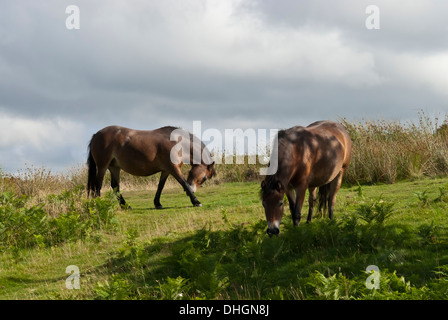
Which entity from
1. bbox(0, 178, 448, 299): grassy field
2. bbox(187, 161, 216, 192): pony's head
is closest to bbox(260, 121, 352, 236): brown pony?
bbox(0, 178, 448, 299): grassy field

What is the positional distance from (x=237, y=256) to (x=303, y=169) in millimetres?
1887

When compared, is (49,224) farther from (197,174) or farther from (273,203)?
(273,203)

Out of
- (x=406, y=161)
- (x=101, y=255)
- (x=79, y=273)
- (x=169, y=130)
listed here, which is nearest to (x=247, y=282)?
(x=79, y=273)

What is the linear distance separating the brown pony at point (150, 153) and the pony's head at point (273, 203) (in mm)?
5980

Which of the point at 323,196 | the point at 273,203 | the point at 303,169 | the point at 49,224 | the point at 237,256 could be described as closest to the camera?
the point at 237,256

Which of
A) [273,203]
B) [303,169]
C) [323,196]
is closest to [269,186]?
[273,203]

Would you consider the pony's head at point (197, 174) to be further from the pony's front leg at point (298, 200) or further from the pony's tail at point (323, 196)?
the pony's front leg at point (298, 200)

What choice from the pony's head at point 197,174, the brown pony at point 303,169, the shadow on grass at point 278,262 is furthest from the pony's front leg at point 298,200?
the pony's head at point 197,174

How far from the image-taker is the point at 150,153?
42.3ft

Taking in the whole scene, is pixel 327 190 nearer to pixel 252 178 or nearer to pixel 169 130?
pixel 169 130

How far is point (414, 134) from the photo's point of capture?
17953 millimetres

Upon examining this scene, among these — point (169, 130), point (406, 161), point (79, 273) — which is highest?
point (169, 130)

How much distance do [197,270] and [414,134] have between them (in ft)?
47.9

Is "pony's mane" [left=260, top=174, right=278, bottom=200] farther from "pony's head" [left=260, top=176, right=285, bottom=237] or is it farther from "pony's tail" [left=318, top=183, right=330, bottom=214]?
"pony's tail" [left=318, top=183, right=330, bottom=214]
